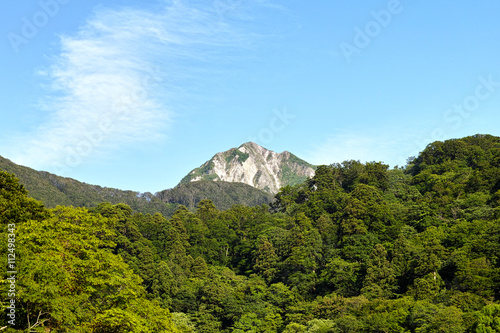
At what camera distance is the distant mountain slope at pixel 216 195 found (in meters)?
157

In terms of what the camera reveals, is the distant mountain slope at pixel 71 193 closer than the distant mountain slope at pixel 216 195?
Yes

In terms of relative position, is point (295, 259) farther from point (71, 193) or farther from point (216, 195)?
point (216, 195)

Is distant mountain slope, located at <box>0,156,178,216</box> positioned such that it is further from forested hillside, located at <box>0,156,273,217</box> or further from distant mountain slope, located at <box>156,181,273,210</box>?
distant mountain slope, located at <box>156,181,273,210</box>

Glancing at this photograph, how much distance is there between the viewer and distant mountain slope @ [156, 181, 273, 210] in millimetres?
157000

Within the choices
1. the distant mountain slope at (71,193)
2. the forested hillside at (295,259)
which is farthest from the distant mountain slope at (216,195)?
the forested hillside at (295,259)

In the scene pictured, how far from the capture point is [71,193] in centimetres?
12200

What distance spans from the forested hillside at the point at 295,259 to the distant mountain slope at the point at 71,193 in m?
42.9

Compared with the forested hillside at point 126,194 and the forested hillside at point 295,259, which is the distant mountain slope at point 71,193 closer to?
the forested hillside at point 126,194

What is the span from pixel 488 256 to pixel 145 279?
32600mm

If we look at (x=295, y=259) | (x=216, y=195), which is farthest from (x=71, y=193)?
(x=295, y=259)

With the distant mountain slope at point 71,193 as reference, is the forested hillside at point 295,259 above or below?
below

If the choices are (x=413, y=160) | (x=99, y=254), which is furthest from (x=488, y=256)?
(x=413, y=160)

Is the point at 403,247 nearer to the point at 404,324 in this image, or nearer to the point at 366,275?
the point at 366,275

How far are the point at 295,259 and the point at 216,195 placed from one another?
111918mm
